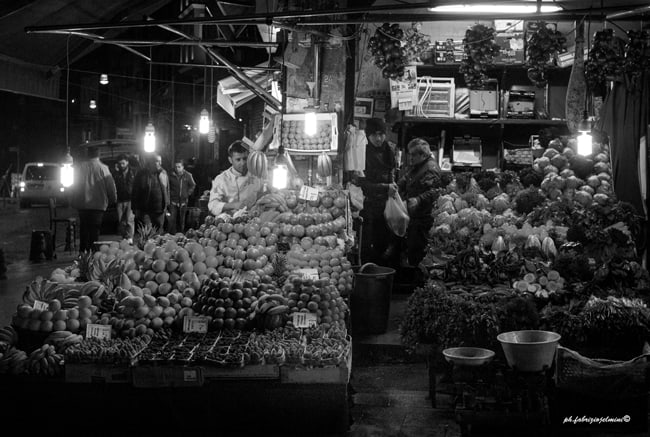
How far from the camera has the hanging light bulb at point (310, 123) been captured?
9.30 meters

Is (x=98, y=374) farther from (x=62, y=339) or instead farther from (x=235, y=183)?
(x=235, y=183)

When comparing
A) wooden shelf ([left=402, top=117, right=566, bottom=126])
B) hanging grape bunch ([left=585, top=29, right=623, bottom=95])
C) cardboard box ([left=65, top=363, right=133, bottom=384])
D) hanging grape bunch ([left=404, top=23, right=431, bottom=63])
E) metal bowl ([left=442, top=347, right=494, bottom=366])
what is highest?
hanging grape bunch ([left=404, top=23, right=431, bottom=63])

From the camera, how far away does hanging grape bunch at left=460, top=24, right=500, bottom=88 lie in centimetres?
918

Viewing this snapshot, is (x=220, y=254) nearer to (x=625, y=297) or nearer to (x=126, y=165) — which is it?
(x=625, y=297)

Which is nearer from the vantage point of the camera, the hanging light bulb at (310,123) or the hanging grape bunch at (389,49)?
the hanging light bulb at (310,123)

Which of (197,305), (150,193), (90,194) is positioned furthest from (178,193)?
(197,305)

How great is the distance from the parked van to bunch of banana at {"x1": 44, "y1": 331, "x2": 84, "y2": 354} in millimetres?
23131

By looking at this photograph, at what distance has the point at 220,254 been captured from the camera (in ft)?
26.1

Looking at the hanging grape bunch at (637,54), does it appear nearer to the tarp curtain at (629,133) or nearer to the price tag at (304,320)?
the tarp curtain at (629,133)

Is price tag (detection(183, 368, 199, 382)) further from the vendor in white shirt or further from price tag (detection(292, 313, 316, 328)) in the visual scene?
the vendor in white shirt

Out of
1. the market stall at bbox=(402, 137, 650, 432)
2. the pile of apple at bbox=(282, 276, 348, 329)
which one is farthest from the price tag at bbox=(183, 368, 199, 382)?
the market stall at bbox=(402, 137, 650, 432)

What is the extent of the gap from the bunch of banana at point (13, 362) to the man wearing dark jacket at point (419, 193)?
6.14 meters

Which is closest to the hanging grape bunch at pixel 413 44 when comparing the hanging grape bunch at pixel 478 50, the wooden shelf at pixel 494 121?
the hanging grape bunch at pixel 478 50

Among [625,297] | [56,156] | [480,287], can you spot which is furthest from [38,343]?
[56,156]
